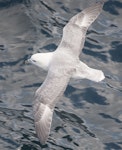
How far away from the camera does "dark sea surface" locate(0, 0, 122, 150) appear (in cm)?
896

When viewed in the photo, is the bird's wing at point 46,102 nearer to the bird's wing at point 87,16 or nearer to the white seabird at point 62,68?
the white seabird at point 62,68

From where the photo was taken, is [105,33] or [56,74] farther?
[105,33]

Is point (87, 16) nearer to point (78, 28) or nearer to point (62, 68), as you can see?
point (78, 28)

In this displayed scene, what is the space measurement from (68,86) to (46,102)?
4.47 feet

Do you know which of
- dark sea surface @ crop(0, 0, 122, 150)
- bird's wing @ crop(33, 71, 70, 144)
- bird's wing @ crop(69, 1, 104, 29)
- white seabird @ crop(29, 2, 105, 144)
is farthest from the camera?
bird's wing @ crop(69, 1, 104, 29)

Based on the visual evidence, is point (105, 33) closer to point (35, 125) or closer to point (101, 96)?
point (101, 96)

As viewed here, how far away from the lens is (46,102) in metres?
8.91

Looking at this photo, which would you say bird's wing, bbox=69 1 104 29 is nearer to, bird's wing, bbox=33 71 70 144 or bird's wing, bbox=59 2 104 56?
bird's wing, bbox=59 2 104 56

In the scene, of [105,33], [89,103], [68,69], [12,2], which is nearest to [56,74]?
[68,69]

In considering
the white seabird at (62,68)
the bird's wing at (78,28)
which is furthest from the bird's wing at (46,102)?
the bird's wing at (78,28)

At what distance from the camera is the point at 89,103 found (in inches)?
384

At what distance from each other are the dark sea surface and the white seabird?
39cm

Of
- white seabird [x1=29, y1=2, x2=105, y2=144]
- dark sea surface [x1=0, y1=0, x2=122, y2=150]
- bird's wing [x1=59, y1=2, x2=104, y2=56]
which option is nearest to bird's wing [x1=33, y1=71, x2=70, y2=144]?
white seabird [x1=29, y1=2, x2=105, y2=144]

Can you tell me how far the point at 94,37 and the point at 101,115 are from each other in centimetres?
235
